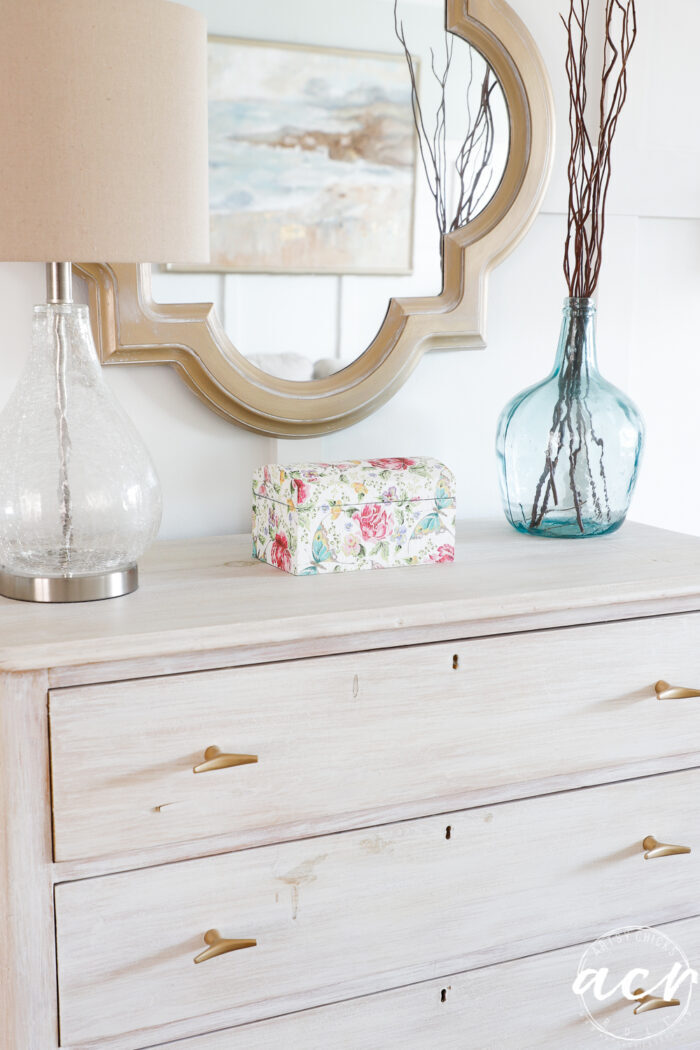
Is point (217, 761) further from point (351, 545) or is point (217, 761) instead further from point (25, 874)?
point (351, 545)

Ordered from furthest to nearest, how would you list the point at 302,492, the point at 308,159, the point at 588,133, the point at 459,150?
the point at 588,133
the point at 459,150
the point at 308,159
the point at 302,492

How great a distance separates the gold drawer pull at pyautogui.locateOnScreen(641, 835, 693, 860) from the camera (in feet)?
4.86

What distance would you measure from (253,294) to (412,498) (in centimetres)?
42

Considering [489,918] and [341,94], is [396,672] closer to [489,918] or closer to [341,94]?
[489,918]

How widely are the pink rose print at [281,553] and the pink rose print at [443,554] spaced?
201 mm

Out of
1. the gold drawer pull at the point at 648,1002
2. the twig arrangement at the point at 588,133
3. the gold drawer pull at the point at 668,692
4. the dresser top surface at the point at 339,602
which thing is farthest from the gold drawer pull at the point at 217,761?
the twig arrangement at the point at 588,133

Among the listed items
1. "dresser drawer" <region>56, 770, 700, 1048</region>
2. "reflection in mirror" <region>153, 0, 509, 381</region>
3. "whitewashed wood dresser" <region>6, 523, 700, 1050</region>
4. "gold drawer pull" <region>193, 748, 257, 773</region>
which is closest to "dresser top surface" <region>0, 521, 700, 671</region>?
"whitewashed wood dresser" <region>6, 523, 700, 1050</region>

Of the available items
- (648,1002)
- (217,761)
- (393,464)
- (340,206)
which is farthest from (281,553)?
(648,1002)

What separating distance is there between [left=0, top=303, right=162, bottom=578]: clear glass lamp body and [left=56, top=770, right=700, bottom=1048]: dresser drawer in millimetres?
378

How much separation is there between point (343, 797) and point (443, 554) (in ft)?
1.21

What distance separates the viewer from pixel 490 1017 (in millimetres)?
1444

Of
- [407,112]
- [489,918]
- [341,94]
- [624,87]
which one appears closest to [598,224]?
[624,87]

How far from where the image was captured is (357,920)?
133 centimetres

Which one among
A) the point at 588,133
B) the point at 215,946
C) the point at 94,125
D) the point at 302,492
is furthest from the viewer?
the point at 588,133
